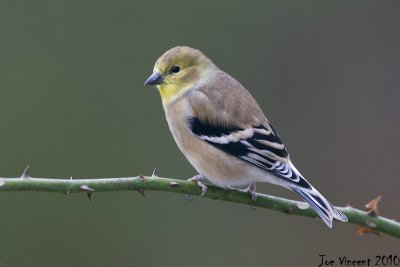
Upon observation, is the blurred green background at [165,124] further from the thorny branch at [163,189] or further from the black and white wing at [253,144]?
the thorny branch at [163,189]

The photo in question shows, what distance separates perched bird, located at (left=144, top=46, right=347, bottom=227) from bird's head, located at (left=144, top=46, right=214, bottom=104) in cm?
3

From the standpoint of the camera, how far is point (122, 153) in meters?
6.69

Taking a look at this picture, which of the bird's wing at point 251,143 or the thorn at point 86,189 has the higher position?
the bird's wing at point 251,143

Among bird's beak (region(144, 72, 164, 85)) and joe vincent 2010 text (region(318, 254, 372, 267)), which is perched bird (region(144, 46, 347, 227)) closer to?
bird's beak (region(144, 72, 164, 85))

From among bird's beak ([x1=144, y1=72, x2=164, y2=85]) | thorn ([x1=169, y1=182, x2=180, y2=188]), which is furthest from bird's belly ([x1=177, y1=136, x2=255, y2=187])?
thorn ([x1=169, y1=182, x2=180, y2=188])

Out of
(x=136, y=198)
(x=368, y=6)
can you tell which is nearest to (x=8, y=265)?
(x=136, y=198)

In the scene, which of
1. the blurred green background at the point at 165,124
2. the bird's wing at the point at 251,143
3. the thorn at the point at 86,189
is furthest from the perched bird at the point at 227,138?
the blurred green background at the point at 165,124

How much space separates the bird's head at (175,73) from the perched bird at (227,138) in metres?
0.03

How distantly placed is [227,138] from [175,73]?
0.73 meters

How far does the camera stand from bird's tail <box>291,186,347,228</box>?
9.83 ft

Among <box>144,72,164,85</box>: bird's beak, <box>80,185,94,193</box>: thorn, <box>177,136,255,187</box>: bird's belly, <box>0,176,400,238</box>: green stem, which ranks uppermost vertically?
<box>144,72,164,85</box>: bird's beak

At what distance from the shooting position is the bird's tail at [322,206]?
300 centimetres

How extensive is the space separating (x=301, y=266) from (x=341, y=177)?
106cm

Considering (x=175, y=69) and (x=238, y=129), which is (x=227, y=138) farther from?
(x=175, y=69)
